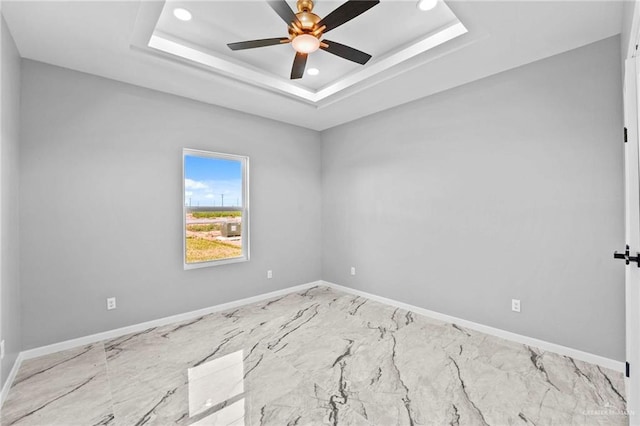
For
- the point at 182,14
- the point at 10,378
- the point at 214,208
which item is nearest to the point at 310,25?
the point at 182,14

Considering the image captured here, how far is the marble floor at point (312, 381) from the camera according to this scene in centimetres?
190

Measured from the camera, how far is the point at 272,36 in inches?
107

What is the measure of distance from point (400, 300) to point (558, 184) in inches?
84.8

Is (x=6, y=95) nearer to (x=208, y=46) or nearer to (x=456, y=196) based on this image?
(x=208, y=46)

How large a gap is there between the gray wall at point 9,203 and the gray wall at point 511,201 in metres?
3.64

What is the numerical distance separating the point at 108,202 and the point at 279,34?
2351 mm

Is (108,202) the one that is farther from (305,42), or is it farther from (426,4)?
(426,4)

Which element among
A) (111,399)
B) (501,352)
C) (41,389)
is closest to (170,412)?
(111,399)

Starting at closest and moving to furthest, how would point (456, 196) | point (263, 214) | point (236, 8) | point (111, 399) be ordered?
1. point (111, 399)
2. point (236, 8)
3. point (456, 196)
4. point (263, 214)

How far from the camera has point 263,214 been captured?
4.33m

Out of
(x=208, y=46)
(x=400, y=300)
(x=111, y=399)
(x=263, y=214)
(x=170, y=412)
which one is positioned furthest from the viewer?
(x=263, y=214)

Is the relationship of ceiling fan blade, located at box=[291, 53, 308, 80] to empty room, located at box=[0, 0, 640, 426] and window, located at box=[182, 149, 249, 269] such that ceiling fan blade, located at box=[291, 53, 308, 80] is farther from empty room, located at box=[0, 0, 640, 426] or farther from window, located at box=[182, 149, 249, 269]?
window, located at box=[182, 149, 249, 269]

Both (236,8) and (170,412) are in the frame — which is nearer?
(170,412)

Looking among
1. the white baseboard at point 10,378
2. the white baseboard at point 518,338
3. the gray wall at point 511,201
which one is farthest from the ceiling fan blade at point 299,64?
the white baseboard at point 10,378
